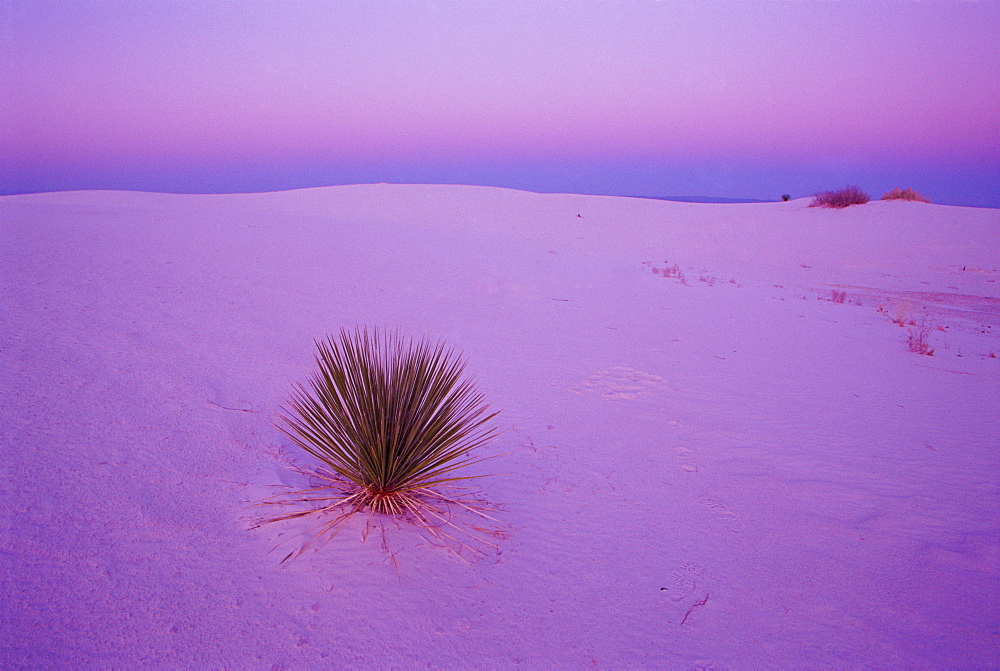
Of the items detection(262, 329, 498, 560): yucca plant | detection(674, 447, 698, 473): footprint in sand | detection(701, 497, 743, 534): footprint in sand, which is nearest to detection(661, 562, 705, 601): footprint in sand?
detection(701, 497, 743, 534): footprint in sand

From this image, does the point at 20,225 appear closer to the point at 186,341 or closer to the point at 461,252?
the point at 186,341

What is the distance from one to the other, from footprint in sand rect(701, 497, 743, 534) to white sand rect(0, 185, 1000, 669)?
2 cm

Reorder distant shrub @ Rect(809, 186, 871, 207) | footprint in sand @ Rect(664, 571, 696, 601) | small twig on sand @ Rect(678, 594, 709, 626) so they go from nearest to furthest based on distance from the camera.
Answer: small twig on sand @ Rect(678, 594, 709, 626) < footprint in sand @ Rect(664, 571, 696, 601) < distant shrub @ Rect(809, 186, 871, 207)

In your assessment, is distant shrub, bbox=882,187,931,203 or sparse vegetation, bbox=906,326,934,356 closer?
sparse vegetation, bbox=906,326,934,356

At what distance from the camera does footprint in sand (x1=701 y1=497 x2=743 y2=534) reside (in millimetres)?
3447

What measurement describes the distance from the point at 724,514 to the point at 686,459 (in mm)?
740

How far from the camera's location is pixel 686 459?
169 inches

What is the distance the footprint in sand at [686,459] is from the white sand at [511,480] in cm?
2

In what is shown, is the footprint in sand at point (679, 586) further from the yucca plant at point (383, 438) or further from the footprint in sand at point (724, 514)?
the yucca plant at point (383, 438)

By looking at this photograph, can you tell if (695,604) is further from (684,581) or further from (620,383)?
(620,383)

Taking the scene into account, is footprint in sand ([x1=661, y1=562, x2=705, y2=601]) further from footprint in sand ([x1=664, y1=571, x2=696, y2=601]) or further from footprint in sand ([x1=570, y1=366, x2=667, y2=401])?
footprint in sand ([x1=570, y1=366, x2=667, y2=401])

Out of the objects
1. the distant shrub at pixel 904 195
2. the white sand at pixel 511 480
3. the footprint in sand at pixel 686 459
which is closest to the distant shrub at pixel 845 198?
the distant shrub at pixel 904 195

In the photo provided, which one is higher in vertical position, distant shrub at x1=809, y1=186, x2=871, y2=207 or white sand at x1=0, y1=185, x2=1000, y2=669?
distant shrub at x1=809, y1=186, x2=871, y2=207

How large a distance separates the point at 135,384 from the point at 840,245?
2317 cm
